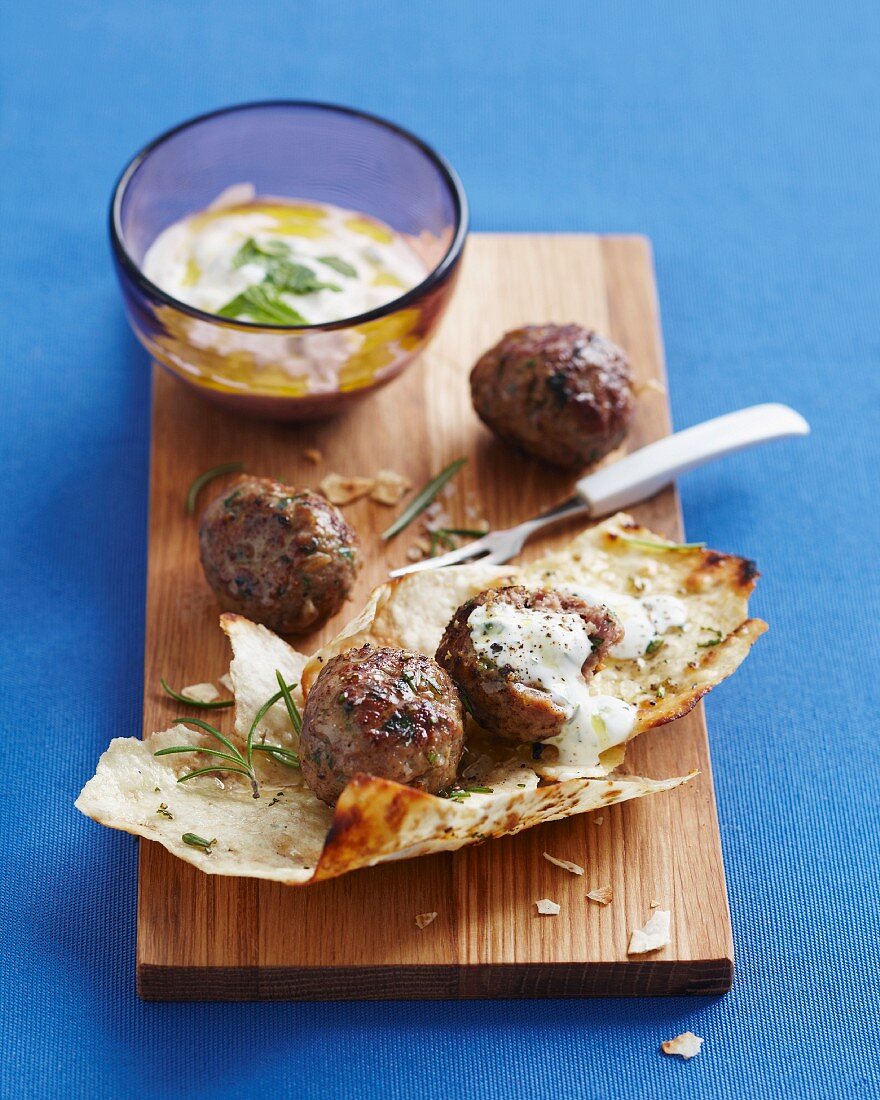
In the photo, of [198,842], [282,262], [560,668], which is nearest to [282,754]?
[198,842]

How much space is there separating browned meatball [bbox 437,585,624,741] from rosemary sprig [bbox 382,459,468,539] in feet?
2.42

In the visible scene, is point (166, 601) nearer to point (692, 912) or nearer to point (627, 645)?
point (627, 645)

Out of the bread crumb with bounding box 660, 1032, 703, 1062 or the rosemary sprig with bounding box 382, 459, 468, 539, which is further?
the rosemary sprig with bounding box 382, 459, 468, 539

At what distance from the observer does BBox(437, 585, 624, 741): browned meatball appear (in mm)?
3771

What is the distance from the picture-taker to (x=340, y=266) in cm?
A: 496

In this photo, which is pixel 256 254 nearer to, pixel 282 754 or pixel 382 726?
pixel 282 754

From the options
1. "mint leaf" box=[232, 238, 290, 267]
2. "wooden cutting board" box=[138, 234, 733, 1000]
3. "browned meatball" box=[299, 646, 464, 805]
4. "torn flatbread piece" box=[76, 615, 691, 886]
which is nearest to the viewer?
"torn flatbread piece" box=[76, 615, 691, 886]

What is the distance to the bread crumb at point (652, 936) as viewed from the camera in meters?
3.70

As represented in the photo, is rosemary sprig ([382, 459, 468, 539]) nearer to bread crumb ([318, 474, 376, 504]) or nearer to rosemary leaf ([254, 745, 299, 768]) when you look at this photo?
bread crumb ([318, 474, 376, 504])

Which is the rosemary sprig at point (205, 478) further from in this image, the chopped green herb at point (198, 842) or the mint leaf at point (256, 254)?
the chopped green herb at point (198, 842)

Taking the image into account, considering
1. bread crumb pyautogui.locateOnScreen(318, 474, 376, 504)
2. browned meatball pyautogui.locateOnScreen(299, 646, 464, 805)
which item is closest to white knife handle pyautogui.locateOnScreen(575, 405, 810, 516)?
bread crumb pyautogui.locateOnScreen(318, 474, 376, 504)

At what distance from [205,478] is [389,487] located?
63 centimetres

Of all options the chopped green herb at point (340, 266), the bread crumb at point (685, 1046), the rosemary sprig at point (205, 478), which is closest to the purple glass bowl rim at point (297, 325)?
the chopped green herb at point (340, 266)

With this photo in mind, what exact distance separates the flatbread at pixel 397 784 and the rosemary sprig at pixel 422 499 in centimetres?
49
